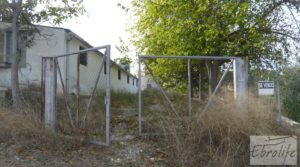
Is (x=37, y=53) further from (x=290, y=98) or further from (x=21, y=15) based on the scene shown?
(x=290, y=98)

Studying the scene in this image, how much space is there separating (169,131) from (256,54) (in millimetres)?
6889

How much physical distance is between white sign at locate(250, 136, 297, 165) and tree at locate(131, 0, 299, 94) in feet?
13.4

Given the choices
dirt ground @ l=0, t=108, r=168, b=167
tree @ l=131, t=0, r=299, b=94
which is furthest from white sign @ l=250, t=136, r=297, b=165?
tree @ l=131, t=0, r=299, b=94

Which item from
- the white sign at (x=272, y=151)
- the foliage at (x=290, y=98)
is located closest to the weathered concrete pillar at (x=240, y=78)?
the white sign at (x=272, y=151)

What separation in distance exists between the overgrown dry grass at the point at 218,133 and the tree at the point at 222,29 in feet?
11.3

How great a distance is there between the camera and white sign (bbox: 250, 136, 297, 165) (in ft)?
Result: 18.1

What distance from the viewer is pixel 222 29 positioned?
34.5 ft

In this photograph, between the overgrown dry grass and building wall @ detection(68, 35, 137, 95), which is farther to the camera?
building wall @ detection(68, 35, 137, 95)

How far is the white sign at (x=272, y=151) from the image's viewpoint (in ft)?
18.1

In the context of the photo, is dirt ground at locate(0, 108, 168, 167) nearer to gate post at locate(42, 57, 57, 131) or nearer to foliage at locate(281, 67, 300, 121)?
gate post at locate(42, 57, 57, 131)

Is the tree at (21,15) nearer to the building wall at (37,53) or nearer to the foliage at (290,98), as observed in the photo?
the building wall at (37,53)

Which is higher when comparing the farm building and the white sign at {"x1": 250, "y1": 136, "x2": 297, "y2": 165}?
the farm building

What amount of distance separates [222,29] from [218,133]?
Result: 5.59 metres

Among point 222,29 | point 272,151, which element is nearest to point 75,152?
point 272,151
